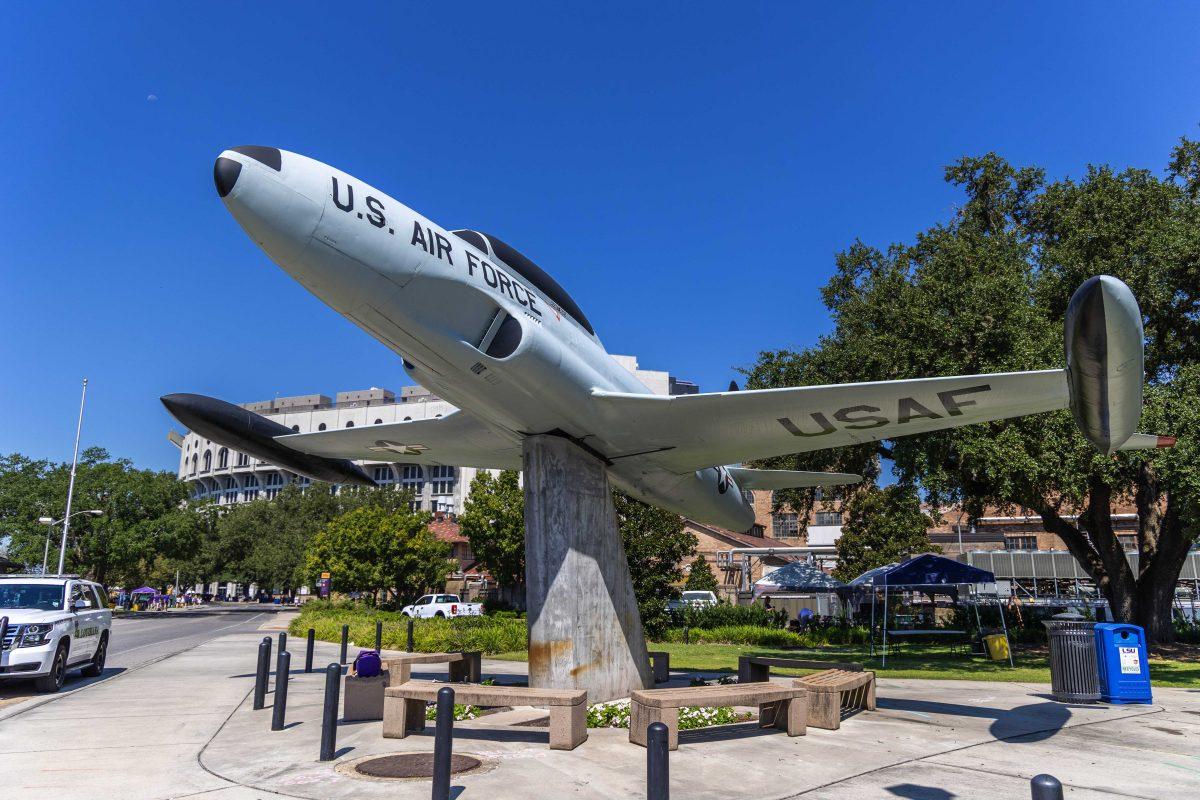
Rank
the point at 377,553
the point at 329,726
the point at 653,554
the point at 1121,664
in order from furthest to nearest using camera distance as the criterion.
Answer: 1. the point at 377,553
2. the point at 653,554
3. the point at 1121,664
4. the point at 329,726

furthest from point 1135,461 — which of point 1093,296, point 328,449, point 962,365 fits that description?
point 328,449

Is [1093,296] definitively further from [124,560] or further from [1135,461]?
[124,560]

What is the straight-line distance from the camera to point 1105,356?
6453 millimetres

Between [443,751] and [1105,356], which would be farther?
[1105,356]

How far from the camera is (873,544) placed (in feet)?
139

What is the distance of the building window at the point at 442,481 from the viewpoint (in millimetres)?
116000

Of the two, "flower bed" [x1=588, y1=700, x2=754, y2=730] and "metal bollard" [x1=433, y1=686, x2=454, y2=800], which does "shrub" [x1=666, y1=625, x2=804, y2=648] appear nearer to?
"flower bed" [x1=588, y1=700, x2=754, y2=730]

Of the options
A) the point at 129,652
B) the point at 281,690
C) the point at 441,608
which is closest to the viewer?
the point at 281,690

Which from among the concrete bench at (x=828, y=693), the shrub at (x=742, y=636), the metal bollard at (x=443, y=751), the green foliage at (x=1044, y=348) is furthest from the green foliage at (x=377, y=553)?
the metal bollard at (x=443, y=751)

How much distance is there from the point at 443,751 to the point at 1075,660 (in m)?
10.7

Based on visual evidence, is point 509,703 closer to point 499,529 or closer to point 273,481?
point 499,529

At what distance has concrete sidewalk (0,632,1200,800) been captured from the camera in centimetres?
637

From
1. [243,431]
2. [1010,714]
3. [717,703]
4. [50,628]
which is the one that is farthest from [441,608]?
[717,703]

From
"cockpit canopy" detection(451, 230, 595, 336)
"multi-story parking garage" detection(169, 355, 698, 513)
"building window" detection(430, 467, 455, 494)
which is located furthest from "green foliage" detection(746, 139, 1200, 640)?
"building window" detection(430, 467, 455, 494)
